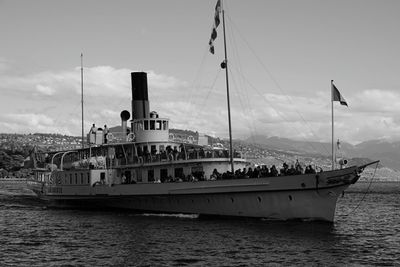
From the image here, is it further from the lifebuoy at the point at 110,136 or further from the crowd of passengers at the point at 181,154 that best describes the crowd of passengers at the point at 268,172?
the lifebuoy at the point at 110,136

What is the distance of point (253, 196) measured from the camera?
37.2 m

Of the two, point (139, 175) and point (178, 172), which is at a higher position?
point (178, 172)

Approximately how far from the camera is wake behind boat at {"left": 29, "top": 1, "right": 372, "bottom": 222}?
1403 inches

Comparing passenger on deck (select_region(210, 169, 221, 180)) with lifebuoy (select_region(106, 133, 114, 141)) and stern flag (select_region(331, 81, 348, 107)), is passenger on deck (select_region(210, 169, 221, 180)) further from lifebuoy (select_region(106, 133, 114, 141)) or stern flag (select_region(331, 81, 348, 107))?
lifebuoy (select_region(106, 133, 114, 141))

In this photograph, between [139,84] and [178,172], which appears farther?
[139,84]

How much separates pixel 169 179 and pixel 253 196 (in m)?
7.74

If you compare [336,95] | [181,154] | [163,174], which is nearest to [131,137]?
[163,174]

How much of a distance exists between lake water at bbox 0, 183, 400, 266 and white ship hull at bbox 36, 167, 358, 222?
818 mm

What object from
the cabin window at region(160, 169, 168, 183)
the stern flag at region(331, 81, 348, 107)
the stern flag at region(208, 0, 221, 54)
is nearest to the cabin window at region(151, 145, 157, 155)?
the cabin window at region(160, 169, 168, 183)

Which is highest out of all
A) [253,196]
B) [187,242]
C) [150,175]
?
[150,175]

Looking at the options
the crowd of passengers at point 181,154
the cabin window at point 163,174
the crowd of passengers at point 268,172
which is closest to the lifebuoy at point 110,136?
the crowd of passengers at point 181,154

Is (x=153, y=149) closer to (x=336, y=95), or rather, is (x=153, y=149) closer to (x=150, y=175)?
(x=150, y=175)

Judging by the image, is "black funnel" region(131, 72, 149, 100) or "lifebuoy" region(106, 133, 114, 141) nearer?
"black funnel" region(131, 72, 149, 100)

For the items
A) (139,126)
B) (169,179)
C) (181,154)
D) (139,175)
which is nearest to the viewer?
(169,179)
